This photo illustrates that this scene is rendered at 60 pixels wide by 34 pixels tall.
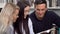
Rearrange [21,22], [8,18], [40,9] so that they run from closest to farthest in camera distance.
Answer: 1. [8,18]
2. [21,22]
3. [40,9]

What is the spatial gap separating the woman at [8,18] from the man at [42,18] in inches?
14.3

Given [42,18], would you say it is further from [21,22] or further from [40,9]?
[21,22]

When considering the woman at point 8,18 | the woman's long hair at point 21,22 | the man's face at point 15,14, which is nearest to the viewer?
the woman at point 8,18

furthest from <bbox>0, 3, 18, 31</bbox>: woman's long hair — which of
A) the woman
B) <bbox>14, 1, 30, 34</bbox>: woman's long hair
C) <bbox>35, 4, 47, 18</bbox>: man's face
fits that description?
<bbox>35, 4, 47, 18</bbox>: man's face

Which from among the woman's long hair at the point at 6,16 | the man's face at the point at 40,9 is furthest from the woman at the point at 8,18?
the man's face at the point at 40,9

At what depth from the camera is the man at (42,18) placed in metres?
2.10

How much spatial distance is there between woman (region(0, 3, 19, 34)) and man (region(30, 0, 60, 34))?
363 millimetres

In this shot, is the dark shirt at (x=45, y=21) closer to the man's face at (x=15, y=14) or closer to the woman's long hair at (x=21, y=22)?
the woman's long hair at (x=21, y=22)

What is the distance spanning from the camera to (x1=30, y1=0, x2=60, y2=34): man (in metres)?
2.10

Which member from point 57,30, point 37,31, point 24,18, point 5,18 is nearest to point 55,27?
point 57,30

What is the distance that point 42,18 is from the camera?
7.10ft

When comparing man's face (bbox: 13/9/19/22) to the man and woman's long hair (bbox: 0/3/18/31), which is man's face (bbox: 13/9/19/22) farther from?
the man

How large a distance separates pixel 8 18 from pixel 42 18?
597 mm

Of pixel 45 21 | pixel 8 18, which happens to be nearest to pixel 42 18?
pixel 45 21
